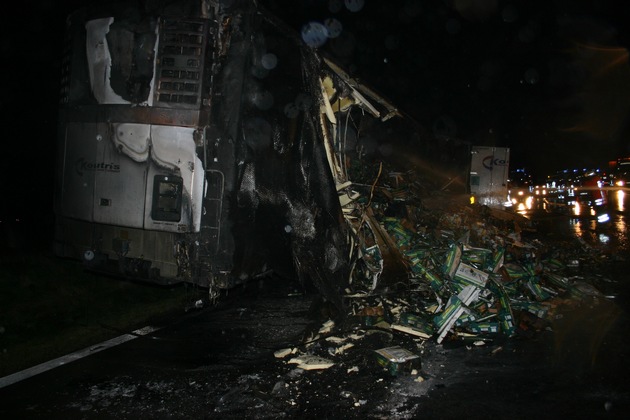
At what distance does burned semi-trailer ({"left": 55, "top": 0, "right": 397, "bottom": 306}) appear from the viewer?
4570 mm

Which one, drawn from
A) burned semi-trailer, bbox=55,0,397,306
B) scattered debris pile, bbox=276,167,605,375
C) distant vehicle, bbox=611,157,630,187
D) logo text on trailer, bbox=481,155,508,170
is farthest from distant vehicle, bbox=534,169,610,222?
burned semi-trailer, bbox=55,0,397,306

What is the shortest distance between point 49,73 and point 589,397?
1167 cm

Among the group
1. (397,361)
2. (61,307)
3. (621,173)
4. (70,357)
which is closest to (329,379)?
(397,361)

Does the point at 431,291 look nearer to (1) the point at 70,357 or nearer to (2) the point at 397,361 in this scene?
(2) the point at 397,361

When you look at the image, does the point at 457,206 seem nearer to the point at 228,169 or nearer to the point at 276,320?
the point at 276,320

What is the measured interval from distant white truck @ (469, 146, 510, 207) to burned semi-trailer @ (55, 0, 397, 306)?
48.5 ft

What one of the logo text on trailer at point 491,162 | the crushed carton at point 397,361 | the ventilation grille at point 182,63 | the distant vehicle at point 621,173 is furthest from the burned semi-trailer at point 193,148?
the distant vehicle at point 621,173

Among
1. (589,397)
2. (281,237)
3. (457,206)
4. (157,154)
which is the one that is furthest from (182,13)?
(457,206)

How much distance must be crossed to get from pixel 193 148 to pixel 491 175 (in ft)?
55.4

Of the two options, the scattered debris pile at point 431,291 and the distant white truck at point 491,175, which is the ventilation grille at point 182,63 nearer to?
the scattered debris pile at point 431,291

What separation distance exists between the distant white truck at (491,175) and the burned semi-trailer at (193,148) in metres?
14.8

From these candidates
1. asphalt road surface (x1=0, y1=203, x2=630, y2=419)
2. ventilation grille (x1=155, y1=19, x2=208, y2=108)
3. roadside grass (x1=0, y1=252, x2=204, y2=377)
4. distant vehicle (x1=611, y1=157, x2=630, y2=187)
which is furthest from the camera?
distant vehicle (x1=611, y1=157, x2=630, y2=187)

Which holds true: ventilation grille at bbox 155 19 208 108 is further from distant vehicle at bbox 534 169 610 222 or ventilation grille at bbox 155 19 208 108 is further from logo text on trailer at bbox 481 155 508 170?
logo text on trailer at bbox 481 155 508 170

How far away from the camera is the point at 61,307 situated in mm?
6215
